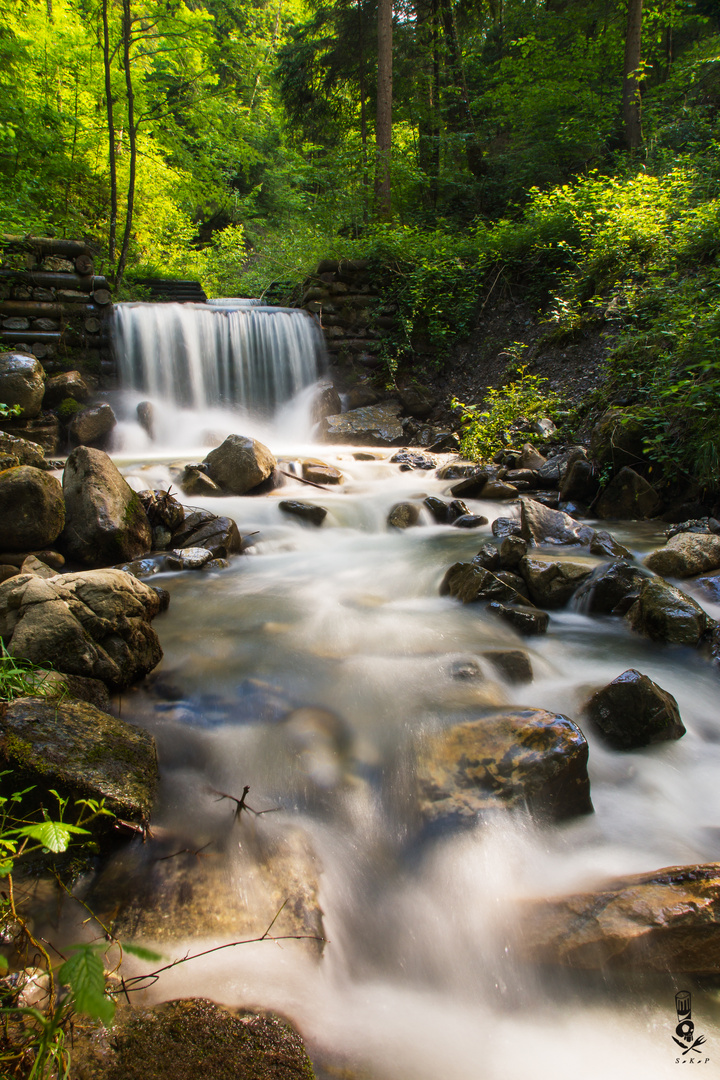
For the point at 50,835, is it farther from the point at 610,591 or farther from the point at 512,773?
the point at 610,591

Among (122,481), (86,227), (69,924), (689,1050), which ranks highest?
(86,227)

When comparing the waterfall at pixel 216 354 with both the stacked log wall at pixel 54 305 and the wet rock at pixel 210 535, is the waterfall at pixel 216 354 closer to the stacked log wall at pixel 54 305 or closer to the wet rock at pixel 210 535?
the stacked log wall at pixel 54 305

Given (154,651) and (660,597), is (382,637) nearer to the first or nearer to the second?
(154,651)

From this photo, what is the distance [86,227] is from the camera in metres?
11.9

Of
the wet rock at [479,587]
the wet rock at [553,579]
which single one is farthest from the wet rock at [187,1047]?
the wet rock at [553,579]

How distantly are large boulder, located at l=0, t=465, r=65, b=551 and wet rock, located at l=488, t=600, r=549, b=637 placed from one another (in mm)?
3490

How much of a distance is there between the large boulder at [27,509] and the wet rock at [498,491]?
448cm

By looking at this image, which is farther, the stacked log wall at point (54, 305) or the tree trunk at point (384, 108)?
the tree trunk at point (384, 108)

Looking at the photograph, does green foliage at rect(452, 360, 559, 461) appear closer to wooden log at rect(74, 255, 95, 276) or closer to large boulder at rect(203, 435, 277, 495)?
large boulder at rect(203, 435, 277, 495)

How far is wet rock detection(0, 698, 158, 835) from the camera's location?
6.56 ft

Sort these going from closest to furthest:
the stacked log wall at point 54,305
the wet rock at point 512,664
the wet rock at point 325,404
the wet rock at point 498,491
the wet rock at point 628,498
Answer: the wet rock at point 512,664 < the wet rock at point 628,498 < the wet rock at point 498,491 < the stacked log wall at point 54,305 < the wet rock at point 325,404

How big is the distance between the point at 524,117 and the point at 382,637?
15305 millimetres

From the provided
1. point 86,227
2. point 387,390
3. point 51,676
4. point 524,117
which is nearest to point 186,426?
point 387,390

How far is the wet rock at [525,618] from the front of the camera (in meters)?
3.82
